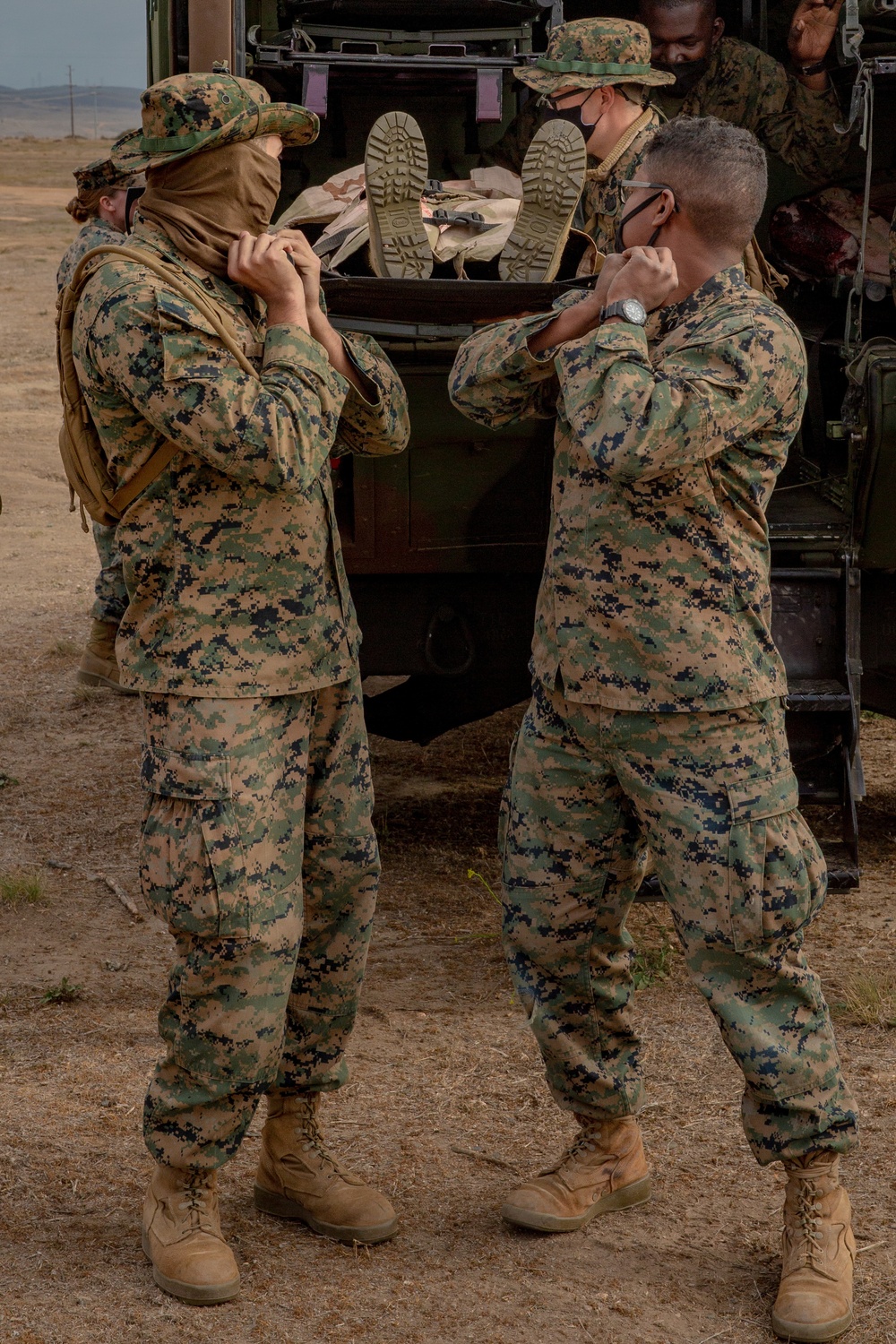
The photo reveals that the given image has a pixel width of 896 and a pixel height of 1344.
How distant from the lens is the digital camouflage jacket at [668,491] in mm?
2541

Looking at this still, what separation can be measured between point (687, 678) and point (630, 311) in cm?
62

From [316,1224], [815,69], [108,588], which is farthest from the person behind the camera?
[108,588]

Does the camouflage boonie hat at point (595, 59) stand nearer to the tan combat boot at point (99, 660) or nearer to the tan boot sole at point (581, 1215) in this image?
the tan boot sole at point (581, 1215)

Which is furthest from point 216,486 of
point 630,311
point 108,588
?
point 108,588

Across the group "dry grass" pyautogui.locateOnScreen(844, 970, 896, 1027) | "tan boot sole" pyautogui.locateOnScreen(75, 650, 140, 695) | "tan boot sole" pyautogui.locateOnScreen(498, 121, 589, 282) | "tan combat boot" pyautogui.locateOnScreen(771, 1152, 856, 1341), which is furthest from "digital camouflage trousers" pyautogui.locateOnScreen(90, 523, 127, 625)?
"tan combat boot" pyautogui.locateOnScreen(771, 1152, 856, 1341)

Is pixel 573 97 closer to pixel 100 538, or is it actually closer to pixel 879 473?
pixel 879 473

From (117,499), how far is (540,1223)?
1524 mm

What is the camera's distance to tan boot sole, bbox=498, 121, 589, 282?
341cm

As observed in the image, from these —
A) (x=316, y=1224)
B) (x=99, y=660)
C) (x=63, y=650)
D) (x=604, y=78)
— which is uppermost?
(x=604, y=78)

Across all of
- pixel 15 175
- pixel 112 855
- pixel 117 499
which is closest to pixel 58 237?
pixel 15 175

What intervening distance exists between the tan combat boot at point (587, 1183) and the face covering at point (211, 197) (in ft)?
5.70

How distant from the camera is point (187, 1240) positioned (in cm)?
277

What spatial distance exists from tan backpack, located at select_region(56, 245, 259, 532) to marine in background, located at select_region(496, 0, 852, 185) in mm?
3072

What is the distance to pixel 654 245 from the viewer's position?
274 centimetres
